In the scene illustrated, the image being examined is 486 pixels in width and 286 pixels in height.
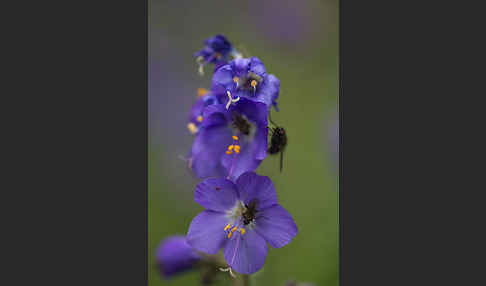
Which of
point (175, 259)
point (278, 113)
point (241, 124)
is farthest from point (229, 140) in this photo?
point (175, 259)

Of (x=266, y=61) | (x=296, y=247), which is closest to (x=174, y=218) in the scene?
(x=296, y=247)

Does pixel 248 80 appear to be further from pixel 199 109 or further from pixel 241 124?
pixel 199 109

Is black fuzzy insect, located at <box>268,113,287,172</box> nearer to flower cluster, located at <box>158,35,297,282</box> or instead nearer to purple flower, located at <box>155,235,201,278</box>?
flower cluster, located at <box>158,35,297,282</box>

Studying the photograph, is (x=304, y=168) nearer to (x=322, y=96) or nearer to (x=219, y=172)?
(x=322, y=96)

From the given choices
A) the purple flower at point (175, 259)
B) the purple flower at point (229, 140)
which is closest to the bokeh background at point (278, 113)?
the purple flower at point (175, 259)

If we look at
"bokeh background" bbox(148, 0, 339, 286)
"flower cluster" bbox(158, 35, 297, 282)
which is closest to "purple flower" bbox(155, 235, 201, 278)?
"bokeh background" bbox(148, 0, 339, 286)
